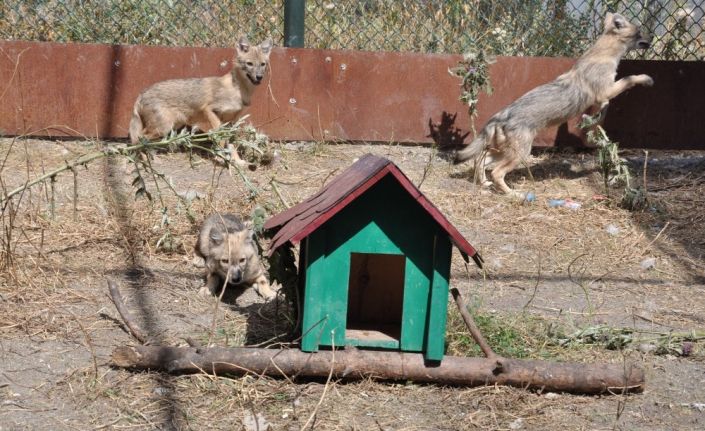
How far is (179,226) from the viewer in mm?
7238

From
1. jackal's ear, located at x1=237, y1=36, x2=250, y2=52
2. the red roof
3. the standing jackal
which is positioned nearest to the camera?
the red roof

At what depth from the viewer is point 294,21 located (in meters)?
9.62

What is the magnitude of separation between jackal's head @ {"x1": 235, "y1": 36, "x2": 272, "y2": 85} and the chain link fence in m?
0.50

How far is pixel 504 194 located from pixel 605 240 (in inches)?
58.8

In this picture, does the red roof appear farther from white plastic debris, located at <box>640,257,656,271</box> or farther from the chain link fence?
the chain link fence

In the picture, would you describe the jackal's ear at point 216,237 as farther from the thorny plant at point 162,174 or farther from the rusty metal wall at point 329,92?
the rusty metal wall at point 329,92

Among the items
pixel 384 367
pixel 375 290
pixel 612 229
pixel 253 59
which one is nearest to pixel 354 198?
pixel 384 367

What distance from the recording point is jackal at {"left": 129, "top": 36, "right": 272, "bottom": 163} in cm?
940

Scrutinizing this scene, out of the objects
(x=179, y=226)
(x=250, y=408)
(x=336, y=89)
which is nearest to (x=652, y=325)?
(x=250, y=408)

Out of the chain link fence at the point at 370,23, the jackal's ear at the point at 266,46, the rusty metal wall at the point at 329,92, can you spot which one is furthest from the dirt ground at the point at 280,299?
the chain link fence at the point at 370,23

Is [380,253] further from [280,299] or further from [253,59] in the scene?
[253,59]

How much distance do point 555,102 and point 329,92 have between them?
234 centimetres

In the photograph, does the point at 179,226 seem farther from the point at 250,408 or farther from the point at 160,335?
the point at 250,408

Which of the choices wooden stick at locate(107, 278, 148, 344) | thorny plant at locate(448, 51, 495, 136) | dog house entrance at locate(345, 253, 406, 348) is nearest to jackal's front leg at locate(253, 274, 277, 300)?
dog house entrance at locate(345, 253, 406, 348)
